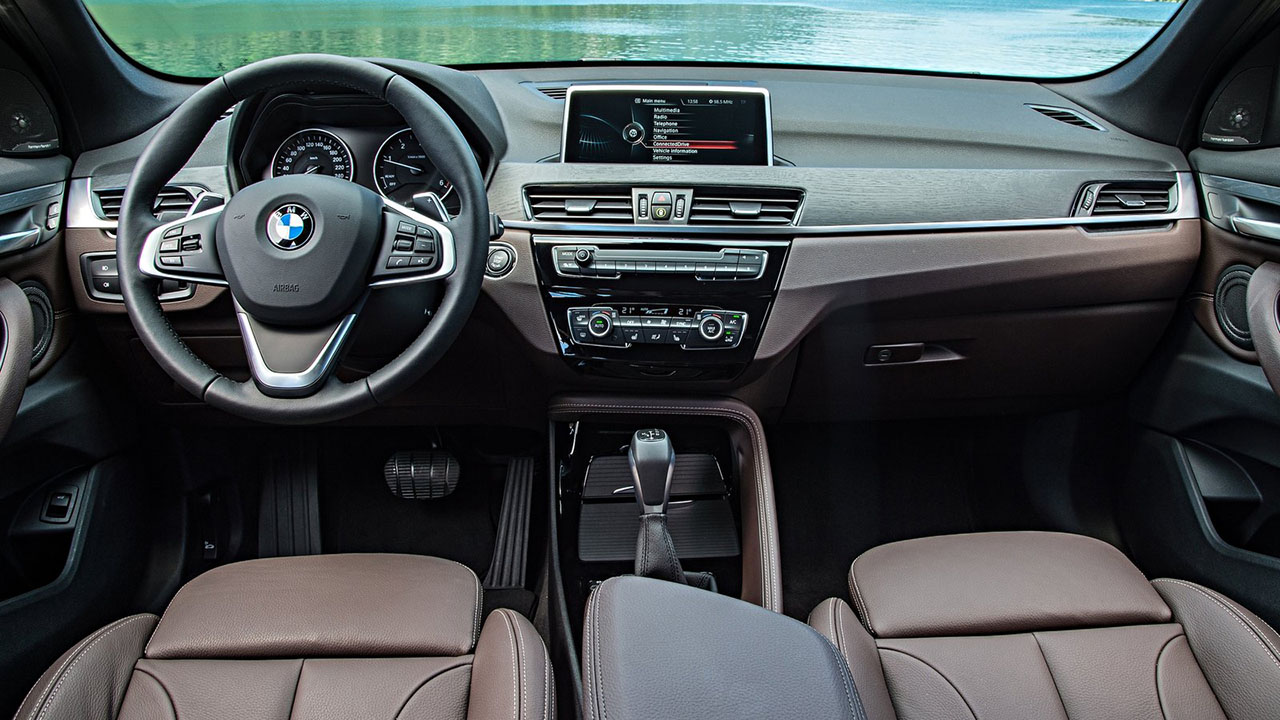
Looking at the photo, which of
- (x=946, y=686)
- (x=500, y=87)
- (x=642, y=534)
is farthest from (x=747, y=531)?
(x=500, y=87)

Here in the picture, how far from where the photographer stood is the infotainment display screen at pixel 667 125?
5.52 ft

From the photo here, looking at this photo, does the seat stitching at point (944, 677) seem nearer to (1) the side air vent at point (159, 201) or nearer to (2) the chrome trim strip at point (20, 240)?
(1) the side air vent at point (159, 201)

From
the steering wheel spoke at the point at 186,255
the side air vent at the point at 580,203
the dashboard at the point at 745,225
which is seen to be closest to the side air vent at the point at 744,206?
the dashboard at the point at 745,225

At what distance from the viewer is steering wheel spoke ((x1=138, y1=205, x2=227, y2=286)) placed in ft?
4.28

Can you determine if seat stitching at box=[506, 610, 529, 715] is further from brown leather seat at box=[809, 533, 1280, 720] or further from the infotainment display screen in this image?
the infotainment display screen

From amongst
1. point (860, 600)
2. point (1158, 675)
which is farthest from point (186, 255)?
point (1158, 675)

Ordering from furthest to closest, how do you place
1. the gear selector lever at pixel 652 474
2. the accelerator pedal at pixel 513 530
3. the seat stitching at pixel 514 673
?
the accelerator pedal at pixel 513 530 → the gear selector lever at pixel 652 474 → the seat stitching at pixel 514 673

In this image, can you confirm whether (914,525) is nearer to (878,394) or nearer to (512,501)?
(878,394)

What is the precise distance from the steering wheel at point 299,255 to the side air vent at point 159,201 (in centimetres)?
37

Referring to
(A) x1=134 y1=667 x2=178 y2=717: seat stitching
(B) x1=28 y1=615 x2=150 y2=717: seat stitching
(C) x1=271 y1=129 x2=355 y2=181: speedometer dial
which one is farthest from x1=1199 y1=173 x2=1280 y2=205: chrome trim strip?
(B) x1=28 y1=615 x2=150 y2=717: seat stitching

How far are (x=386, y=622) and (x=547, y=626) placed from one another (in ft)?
2.13

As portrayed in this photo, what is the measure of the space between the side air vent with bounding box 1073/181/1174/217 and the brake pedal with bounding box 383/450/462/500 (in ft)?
5.67

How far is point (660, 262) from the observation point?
163 centimetres

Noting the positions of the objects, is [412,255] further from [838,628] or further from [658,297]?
[838,628]
